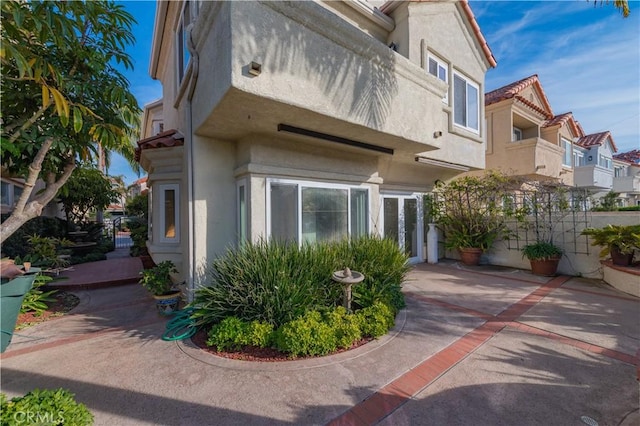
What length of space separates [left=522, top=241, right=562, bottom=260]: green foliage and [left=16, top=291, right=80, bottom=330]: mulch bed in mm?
15958

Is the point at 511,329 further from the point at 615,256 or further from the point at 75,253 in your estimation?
the point at 75,253

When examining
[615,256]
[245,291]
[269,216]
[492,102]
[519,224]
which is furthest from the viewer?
[492,102]

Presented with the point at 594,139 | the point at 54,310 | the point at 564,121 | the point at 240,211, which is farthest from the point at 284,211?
the point at 594,139

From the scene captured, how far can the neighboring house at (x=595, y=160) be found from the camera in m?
22.6

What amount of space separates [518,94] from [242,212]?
2035cm

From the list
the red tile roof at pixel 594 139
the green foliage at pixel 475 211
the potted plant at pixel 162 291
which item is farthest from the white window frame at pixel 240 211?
the red tile roof at pixel 594 139

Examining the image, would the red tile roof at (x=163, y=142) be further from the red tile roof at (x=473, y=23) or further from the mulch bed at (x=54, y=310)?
the red tile roof at (x=473, y=23)

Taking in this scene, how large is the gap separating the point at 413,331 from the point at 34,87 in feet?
29.7

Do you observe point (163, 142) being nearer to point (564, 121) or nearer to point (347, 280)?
point (347, 280)

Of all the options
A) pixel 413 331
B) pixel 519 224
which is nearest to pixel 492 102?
pixel 519 224

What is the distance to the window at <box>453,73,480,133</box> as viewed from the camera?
1233 centimetres

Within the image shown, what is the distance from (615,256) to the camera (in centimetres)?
916

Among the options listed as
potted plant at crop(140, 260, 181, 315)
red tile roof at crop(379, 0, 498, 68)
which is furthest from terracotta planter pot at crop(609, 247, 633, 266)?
potted plant at crop(140, 260, 181, 315)

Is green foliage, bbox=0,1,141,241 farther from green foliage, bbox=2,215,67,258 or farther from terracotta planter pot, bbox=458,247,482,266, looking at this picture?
terracotta planter pot, bbox=458,247,482,266
